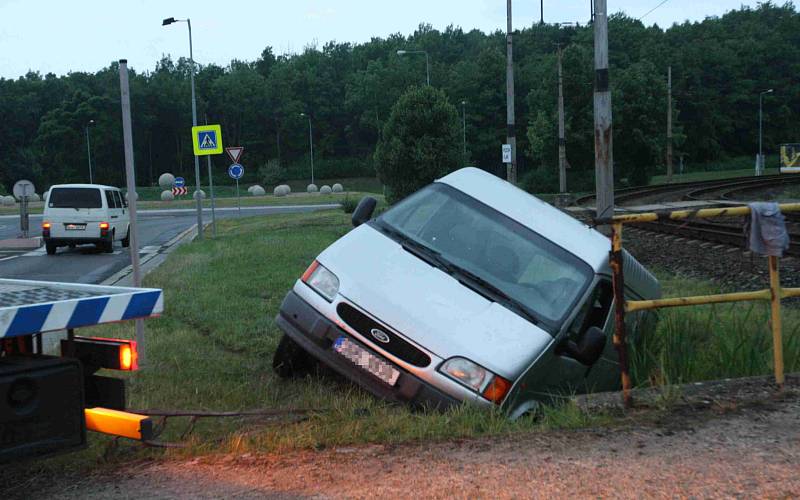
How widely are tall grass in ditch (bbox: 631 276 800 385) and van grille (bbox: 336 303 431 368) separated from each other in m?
1.64

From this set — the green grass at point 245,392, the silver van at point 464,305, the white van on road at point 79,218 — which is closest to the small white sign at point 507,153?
the white van on road at point 79,218

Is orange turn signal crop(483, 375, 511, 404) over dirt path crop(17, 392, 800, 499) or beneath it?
over

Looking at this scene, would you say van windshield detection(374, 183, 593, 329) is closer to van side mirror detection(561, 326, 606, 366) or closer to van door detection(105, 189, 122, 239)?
van side mirror detection(561, 326, 606, 366)

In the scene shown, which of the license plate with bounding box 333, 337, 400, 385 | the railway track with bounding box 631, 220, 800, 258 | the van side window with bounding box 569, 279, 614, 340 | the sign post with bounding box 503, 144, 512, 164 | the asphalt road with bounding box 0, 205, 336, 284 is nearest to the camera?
the license plate with bounding box 333, 337, 400, 385

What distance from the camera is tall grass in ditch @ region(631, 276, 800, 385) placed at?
695 cm

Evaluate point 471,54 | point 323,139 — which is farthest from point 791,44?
point 323,139

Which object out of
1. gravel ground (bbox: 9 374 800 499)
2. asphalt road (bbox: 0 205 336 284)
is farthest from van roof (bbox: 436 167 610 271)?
asphalt road (bbox: 0 205 336 284)

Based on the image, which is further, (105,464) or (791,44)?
(791,44)

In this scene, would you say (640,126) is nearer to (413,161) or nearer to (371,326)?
(413,161)

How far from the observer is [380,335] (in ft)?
20.3

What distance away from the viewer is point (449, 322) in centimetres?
605

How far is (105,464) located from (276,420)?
49.2 inches

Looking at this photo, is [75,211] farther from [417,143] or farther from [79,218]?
[417,143]

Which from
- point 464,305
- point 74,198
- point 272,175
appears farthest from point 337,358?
point 272,175
